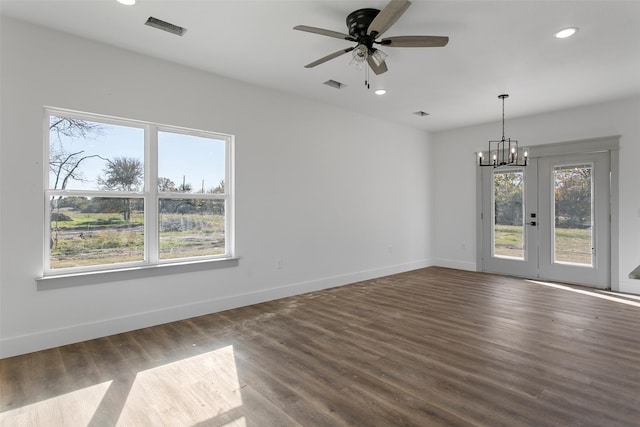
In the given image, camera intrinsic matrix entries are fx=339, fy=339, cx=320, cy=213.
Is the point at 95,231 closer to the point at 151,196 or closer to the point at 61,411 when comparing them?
the point at 151,196

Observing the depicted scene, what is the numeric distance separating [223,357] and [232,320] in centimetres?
95

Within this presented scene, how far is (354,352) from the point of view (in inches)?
116

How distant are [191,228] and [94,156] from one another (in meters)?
1.24

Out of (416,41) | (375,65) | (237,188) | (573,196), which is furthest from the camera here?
(573,196)

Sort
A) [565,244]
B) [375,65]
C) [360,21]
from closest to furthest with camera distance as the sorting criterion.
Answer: [360,21], [375,65], [565,244]

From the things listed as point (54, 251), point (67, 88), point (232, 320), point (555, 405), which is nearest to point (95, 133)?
point (67, 88)

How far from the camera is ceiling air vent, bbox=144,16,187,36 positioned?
116 inches

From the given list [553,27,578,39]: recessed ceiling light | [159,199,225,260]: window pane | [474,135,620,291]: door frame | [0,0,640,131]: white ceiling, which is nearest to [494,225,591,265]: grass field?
[474,135,620,291]: door frame

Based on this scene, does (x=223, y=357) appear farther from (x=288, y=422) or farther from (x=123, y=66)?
(x=123, y=66)

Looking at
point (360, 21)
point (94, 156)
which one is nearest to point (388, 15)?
point (360, 21)

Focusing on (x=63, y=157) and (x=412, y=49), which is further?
(x=412, y=49)

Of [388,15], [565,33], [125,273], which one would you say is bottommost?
[125,273]

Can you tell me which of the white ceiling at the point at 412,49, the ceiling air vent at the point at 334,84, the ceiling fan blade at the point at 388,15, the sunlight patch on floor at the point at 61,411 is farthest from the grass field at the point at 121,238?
the ceiling fan blade at the point at 388,15

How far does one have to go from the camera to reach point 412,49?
340 centimetres
